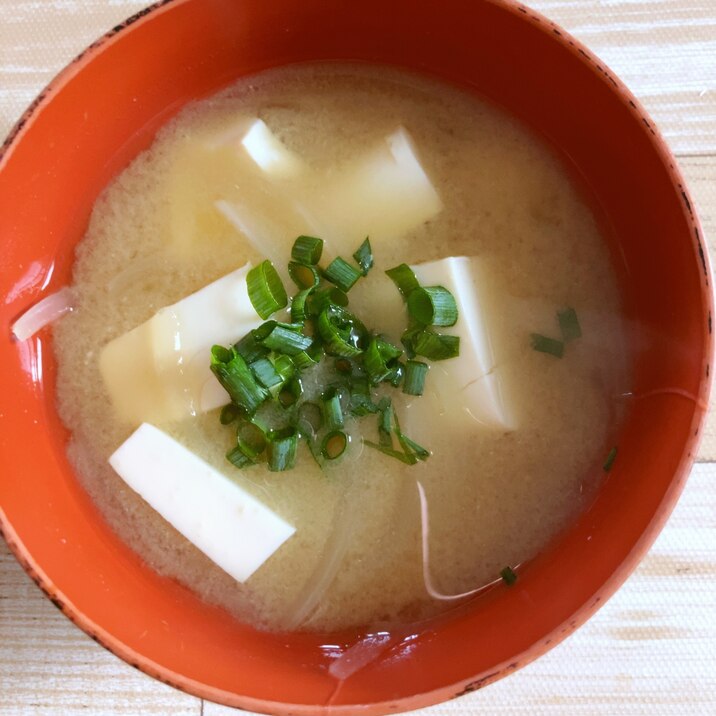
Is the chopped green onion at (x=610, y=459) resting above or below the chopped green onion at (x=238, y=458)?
below

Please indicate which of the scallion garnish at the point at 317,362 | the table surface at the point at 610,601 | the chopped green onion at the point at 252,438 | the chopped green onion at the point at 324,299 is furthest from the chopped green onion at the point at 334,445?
the table surface at the point at 610,601

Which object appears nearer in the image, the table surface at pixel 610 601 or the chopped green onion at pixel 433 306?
the chopped green onion at pixel 433 306

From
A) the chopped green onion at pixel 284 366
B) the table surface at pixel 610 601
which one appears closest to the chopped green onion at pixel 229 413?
the chopped green onion at pixel 284 366

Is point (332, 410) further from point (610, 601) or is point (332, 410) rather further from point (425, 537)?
point (610, 601)

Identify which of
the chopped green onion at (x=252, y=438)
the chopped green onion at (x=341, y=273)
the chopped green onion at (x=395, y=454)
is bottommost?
the chopped green onion at (x=395, y=454)

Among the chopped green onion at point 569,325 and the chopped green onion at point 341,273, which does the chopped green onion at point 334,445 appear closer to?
the chopped green onion at point 341,273

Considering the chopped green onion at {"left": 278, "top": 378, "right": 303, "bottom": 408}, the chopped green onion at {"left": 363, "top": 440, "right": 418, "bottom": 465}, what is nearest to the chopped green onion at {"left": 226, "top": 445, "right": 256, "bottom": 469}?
the chopped green onion at {"left": 278, "top": 378, "right": 303, "bottom": 408}
